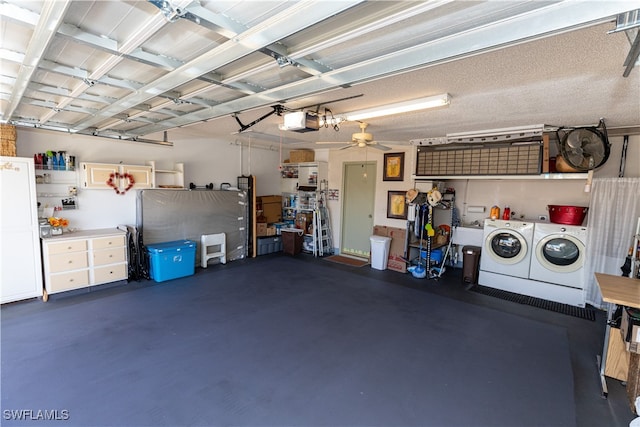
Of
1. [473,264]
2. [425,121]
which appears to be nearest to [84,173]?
[425,121]

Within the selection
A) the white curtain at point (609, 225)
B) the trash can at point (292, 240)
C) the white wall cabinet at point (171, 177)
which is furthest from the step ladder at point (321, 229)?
the white curtain at point (609, 225)

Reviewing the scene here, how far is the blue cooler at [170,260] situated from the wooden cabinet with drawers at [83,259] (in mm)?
401

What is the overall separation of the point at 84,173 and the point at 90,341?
2790 millimetres

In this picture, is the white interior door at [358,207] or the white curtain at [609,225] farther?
the white interior door at [358,207]

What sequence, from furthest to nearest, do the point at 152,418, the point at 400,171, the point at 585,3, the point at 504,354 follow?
the point at 400,171 → the point at 504,354 → the point at 152,418 → the point at 585,3

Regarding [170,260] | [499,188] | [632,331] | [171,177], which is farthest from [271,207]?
[632,331]

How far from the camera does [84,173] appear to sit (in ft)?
14.8

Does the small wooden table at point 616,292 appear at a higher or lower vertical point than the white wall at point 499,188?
lower

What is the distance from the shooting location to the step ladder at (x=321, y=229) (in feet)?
22.3

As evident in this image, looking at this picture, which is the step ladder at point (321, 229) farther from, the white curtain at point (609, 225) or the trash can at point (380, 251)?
the white curtain at point (609, 225)

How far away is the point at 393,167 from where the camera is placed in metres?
6.04

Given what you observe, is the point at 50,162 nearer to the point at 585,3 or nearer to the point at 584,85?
the point at 585,3

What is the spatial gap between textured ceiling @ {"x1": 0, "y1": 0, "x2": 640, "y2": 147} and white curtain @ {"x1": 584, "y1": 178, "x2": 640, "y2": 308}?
1.03 meters

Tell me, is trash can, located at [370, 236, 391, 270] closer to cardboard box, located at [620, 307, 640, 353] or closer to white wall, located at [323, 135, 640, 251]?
white wall, located at [323, 135, 640, 251]
